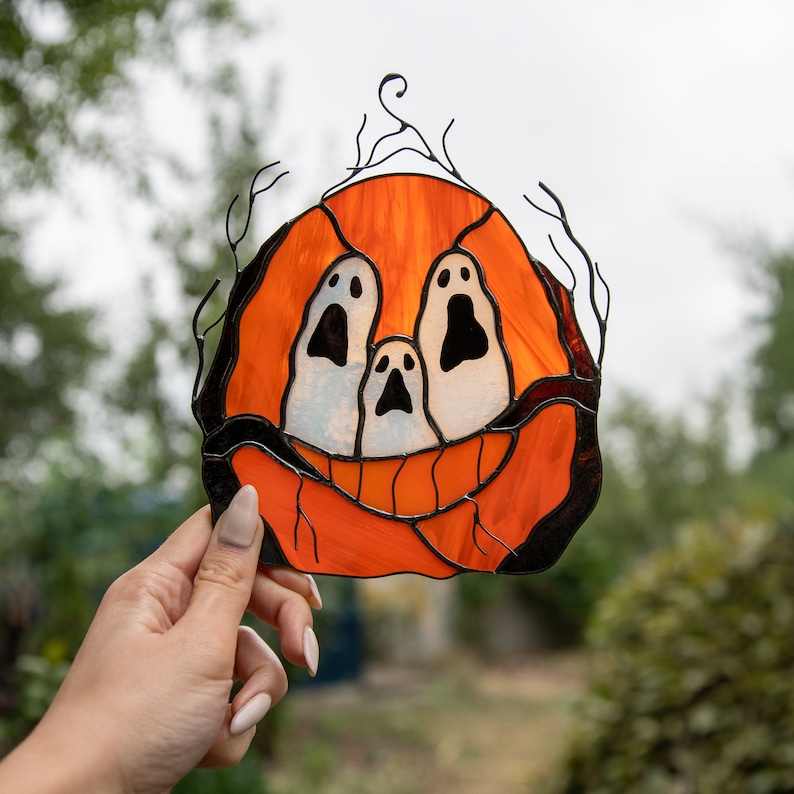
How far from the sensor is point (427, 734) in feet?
20.6

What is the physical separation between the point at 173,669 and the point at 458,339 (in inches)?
26.3

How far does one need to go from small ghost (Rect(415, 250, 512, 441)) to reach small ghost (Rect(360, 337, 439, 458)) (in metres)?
0.02

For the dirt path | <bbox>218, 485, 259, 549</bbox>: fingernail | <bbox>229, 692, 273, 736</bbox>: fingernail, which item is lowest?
<bbox>229, 692, 273, 736</bbox>: fingernail

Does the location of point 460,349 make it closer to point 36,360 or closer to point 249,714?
point 249,714

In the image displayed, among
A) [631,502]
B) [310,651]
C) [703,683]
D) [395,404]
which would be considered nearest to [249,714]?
[310,651]

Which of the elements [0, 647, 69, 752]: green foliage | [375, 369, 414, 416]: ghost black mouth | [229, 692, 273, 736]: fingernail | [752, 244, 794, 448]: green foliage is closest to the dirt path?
[0, 647, 69, 752]: green foliage

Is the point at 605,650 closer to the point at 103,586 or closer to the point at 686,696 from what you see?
the point at 686,696

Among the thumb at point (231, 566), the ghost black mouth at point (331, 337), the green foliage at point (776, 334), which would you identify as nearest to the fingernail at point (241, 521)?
the thumb at point (231, 566)

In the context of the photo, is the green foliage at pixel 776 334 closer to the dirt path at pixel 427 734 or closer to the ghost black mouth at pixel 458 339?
the dirt path at pixel 427 734

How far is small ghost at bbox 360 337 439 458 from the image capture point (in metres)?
1.23

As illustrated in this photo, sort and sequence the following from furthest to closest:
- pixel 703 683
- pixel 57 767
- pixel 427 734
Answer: pixel 427 734 → pixel 703 683 → pixel 57 767

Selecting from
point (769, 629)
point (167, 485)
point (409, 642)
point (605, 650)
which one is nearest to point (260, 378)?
point (769, 629)

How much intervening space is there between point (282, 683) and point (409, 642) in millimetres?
8688

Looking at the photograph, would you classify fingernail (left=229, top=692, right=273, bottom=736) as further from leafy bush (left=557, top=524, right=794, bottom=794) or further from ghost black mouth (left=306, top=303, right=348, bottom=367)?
leafy bush (left=557, top=524, right=794, bottom=794)
